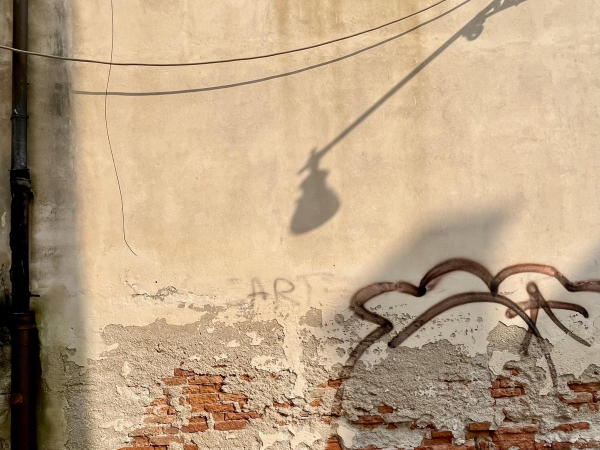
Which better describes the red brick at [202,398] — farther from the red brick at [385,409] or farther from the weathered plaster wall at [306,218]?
the red brick at [385,409]

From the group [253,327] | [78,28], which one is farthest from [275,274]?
[78,28]

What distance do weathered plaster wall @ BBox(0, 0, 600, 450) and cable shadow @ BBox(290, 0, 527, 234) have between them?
0.04 ft

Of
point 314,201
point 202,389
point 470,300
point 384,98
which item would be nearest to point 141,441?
point 202,389

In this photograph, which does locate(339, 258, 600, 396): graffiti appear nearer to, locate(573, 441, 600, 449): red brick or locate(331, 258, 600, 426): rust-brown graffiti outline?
locate(331, 258, 600, 426): rust-brown graffiti outline

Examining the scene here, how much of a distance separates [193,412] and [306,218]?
131 cm

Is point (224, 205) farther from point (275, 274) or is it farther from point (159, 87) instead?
point (159, 87)

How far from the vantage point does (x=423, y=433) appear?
3.23 m

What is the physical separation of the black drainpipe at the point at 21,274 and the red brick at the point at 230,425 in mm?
1023

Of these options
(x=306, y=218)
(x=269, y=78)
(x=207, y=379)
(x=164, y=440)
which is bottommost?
(x=164, y=440)

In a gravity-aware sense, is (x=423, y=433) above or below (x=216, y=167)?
below

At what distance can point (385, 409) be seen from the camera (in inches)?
127

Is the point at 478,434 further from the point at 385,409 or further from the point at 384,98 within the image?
the point at 384,98

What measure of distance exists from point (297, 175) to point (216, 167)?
19.2 inches

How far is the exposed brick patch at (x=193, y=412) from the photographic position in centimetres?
315
